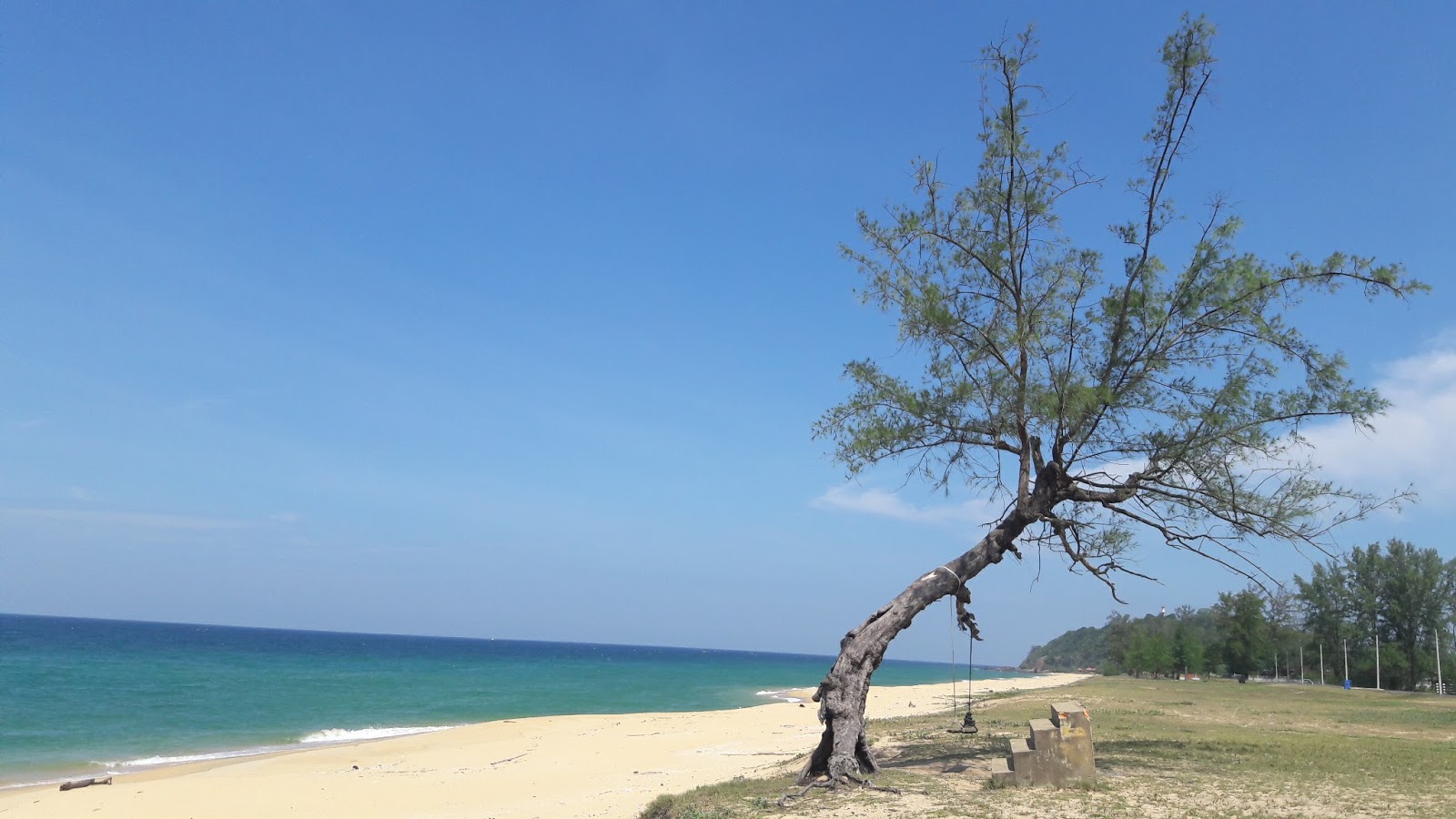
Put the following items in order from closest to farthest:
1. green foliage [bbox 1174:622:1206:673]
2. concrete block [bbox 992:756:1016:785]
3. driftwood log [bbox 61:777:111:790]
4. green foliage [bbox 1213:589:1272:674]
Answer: concrete block [bbox 992:756:1016:785], driftwood log [bbox 61:777:111:790], green foliage [bbox 1213:589:1272:674], green foliage [bbox 1174:622:1206:673]

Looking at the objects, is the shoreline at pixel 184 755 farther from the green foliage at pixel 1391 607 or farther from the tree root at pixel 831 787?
the green foliage at pixel 1391 607

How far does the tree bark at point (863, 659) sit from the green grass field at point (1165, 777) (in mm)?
424

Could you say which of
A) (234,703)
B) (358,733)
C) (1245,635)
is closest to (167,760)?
(358,733)

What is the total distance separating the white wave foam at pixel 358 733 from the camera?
3028cm

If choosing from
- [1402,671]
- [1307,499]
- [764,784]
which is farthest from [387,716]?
[1402,671]

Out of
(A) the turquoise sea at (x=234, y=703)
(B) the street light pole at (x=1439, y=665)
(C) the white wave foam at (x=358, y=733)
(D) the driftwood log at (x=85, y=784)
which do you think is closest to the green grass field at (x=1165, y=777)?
(D) the driftwood log at (x=85, y=784)

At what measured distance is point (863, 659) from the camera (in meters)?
10.8

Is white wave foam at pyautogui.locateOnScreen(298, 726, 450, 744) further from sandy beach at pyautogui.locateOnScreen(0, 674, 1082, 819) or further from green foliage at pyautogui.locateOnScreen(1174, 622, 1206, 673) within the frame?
green foliage at pyautogui.locateOnScreen(1174, 622, 1206, 673)

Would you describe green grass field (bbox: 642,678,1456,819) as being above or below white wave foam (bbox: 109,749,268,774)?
above

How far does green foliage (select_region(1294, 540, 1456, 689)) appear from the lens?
174 ft

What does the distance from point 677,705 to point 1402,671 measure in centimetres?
4320

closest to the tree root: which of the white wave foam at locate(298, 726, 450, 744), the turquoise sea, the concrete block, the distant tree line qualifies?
the concrete block

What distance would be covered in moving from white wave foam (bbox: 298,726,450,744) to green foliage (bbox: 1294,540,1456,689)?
159ft

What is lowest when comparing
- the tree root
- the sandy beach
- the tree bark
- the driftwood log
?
the driftwood log
